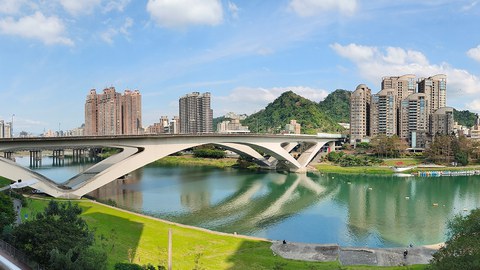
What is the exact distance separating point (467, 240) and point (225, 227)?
14.9 metres

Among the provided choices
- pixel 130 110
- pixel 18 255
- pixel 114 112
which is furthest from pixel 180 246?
pixel 130 110

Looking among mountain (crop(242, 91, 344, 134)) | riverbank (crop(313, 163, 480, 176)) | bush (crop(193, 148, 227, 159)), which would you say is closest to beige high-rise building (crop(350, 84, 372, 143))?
riverbank (crop(313, 163, 480, 176))

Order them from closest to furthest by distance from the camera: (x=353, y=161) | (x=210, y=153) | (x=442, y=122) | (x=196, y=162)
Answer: (x=353, y=161) → (x=196, y=162) → (x=210, y=153) → (x=442, y=122)

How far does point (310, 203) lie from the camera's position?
31719mm

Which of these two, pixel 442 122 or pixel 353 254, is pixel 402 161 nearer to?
pixel 442 122

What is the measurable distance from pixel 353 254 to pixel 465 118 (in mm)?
139553

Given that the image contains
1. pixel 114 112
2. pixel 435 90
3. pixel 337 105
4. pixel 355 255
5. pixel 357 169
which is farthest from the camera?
pixel 337 105

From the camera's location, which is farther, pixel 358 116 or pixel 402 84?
pixel 402 84

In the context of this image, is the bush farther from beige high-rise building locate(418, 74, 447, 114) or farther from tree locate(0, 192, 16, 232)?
tree locate(0, 192, 16, 232)

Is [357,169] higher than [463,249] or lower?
lower

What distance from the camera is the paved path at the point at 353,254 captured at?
15.6 metres

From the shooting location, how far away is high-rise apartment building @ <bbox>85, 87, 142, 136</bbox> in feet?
300

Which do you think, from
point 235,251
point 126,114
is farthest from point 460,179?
point 126,114

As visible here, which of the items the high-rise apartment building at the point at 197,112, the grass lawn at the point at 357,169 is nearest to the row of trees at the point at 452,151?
the grass lawn at the point at 357,169
